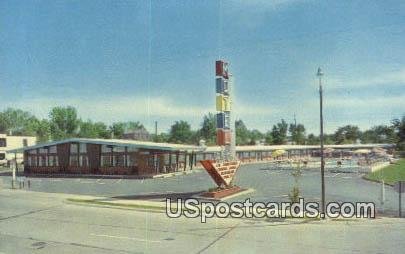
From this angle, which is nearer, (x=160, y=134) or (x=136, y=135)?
(x=136, y=135)

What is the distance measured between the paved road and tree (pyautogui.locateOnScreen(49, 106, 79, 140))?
9656 cm

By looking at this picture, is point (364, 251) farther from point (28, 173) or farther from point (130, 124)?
point (130, 124)

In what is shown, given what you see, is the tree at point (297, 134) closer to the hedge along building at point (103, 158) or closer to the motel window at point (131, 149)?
the hedge along building at point (103, 158)

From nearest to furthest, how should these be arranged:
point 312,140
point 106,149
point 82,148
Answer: point 106,149, point 82,148, point 312,140

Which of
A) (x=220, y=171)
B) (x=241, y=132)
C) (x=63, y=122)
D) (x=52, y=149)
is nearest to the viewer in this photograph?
(x=220, y=171)

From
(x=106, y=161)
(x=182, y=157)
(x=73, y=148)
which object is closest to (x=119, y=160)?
(x=106, y=161)

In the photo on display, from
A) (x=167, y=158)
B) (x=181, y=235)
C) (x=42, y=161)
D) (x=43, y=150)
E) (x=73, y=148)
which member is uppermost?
(x=73, y=148)

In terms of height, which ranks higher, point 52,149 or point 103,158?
point 52,149

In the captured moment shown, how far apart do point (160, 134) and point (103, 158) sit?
282 ft

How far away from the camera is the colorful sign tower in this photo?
30.6m

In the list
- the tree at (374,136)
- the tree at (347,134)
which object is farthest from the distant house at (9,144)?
the tree at (374,136)

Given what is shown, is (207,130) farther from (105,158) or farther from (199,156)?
(105,158)

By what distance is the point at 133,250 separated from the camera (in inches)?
587

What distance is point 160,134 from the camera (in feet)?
459
